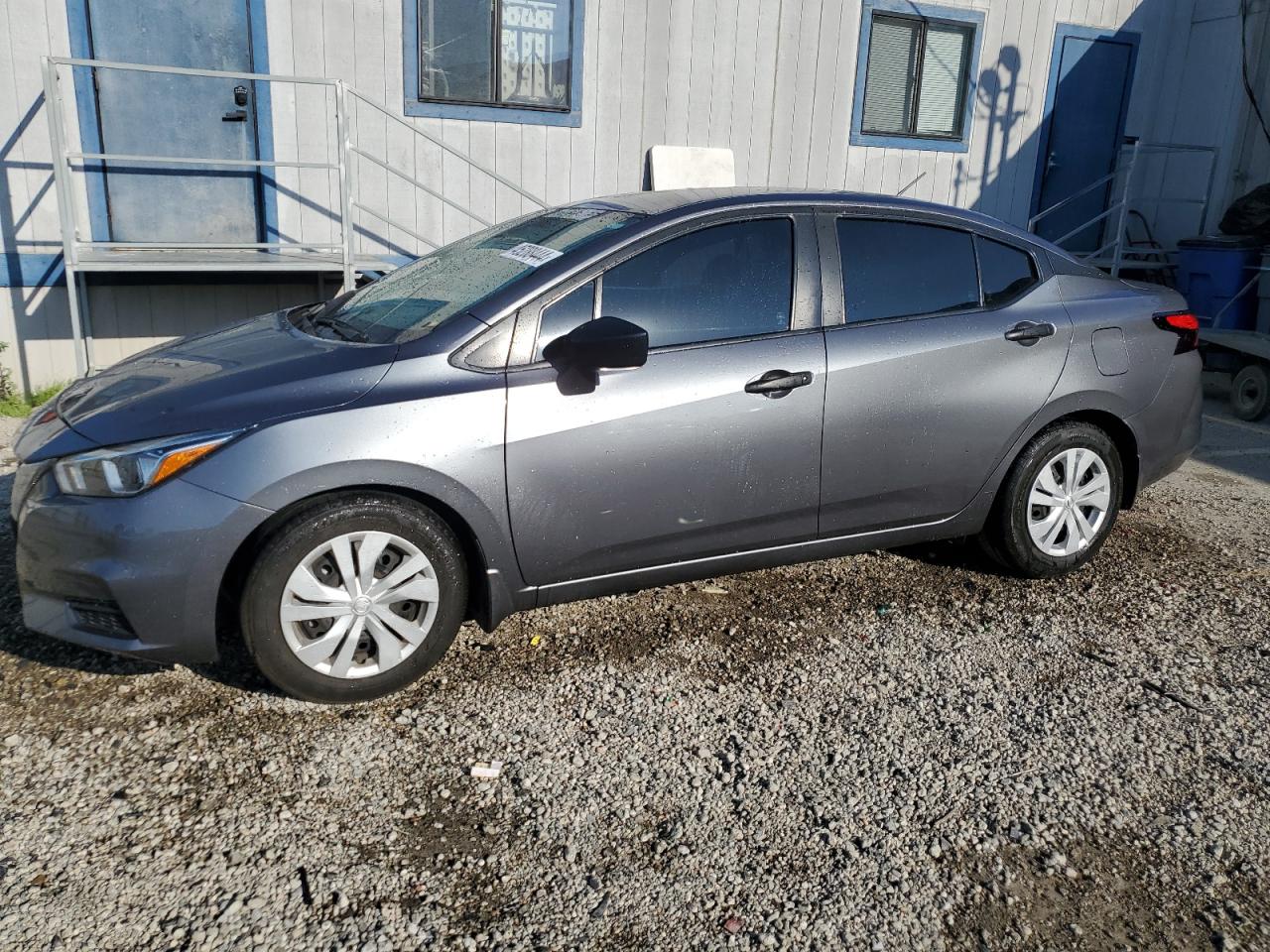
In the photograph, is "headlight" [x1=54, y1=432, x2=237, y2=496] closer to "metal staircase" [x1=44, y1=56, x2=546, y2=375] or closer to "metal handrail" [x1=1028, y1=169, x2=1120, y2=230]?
"metal staircase" [x1=44, y1=56, x2=546, y2=375]

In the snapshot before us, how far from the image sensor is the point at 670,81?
28.3 ft

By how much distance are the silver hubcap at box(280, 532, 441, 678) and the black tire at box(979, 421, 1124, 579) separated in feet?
7.81

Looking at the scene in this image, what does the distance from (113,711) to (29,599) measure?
0.43 metres

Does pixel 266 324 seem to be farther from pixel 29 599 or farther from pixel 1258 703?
pixel 1258 703

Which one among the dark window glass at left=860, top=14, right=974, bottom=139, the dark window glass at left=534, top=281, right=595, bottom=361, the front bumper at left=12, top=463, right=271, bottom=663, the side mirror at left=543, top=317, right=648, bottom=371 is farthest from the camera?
the dark window glass at left=860, top=14, right=974, bottom=139

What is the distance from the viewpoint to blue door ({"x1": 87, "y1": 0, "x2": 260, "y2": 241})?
23.1 feet

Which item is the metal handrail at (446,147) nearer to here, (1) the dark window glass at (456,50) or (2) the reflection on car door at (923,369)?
(1) the dark window glass at (456,50)

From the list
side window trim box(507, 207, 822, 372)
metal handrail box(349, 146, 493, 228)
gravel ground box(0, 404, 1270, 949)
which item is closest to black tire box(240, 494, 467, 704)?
gravel ground box(0, 404, 1270, 949)

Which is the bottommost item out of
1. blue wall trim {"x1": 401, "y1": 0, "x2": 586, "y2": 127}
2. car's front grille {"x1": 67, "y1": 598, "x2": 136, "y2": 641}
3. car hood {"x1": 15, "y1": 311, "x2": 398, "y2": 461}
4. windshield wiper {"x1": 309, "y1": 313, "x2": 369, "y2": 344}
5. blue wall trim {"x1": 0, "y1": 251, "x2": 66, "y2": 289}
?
car's front grille {"x1": 67, "y1": 598, "x2": 136, "y2": 641}

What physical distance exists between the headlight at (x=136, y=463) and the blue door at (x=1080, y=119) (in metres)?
9.52

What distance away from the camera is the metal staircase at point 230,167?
6512 millimetres

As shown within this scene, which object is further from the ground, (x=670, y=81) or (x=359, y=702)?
(x=670, y=81)

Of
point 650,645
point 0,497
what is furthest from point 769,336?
point 0,497

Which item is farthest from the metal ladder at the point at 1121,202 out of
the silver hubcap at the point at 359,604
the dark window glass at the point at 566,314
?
the silver hubcap at the point at 359,604
